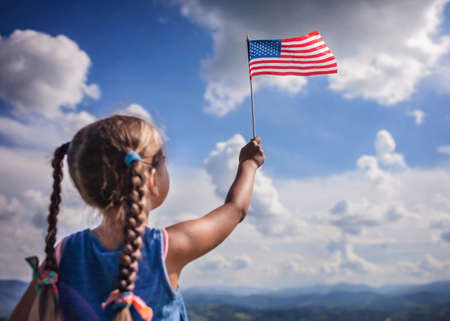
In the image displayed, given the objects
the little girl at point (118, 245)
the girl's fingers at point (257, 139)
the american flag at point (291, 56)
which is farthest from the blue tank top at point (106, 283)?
the american flag at point (291, 56)

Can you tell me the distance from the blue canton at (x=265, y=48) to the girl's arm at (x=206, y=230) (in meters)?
6.07

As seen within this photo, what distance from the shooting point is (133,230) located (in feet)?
7.55

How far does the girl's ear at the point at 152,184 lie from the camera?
257 cm

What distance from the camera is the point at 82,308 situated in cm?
237

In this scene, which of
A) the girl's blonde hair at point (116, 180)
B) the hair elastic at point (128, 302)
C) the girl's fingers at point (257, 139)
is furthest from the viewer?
the girl's fingers at point (257, 139)

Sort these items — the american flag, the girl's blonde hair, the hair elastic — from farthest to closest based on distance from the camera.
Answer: the american flag → the girl's blonde hair → the hair elastic

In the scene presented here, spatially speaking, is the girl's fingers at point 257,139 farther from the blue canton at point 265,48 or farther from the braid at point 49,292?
the blue canton at point 265,48

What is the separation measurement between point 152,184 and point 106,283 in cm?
75

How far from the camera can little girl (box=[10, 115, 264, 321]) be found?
2.30 m

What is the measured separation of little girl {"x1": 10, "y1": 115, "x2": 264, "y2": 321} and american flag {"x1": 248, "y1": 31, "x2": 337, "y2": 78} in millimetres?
6187

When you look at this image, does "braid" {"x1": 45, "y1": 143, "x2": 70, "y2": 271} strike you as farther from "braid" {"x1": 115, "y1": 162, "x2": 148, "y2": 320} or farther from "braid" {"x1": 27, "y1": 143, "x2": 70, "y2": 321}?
"braid" {"x1": 115, "y1": 162, "x2": 148, "y2": 320}

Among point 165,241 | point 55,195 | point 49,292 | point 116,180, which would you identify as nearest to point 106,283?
point 49,292

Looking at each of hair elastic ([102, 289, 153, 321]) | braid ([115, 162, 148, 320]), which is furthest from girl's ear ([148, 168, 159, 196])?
hair elastic ([102, 289, 153, 321])

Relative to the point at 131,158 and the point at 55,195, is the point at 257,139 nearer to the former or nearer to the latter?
the point at 131,158
